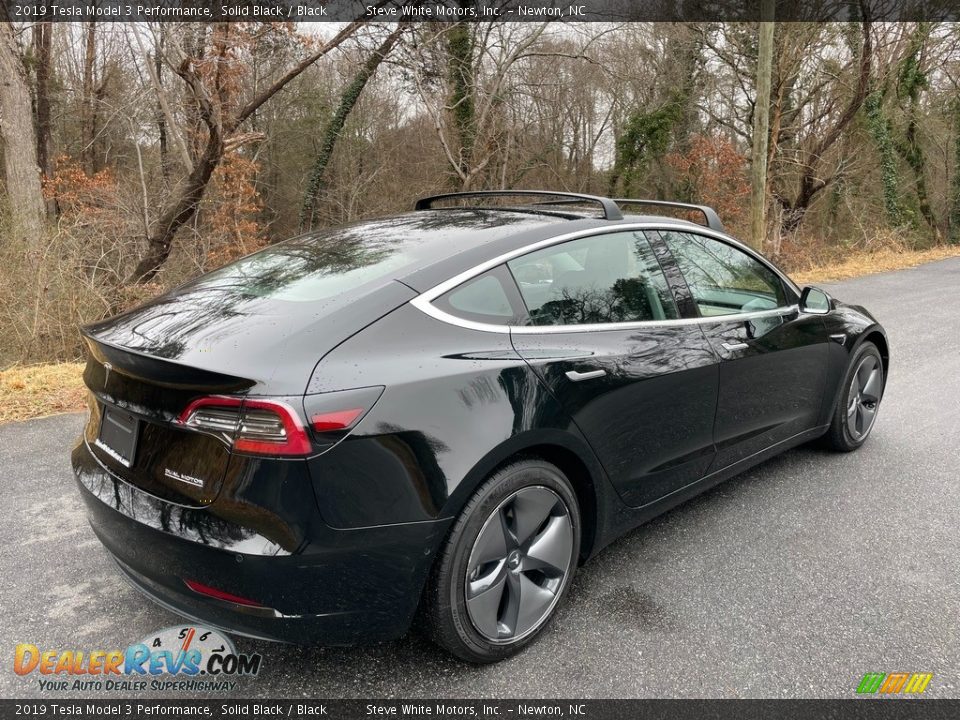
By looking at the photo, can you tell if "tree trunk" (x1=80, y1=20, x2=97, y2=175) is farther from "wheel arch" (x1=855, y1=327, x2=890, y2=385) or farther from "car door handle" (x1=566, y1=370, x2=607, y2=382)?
"car door handle" (x1=566, y1=370, x2=607, y2=382)

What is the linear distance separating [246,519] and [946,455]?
4.12 meters

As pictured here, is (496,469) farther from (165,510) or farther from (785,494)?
(785,494)

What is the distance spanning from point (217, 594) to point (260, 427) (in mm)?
521

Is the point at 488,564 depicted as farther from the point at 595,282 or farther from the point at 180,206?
the point at 180,206

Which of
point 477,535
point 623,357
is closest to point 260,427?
point 477,535

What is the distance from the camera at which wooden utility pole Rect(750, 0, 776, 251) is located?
11.8m

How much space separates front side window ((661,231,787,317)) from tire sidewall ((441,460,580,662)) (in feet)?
4.14

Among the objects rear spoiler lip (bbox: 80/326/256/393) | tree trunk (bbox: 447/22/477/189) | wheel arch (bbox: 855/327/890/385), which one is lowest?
wheel arch (bbox: 855/327/890/385)

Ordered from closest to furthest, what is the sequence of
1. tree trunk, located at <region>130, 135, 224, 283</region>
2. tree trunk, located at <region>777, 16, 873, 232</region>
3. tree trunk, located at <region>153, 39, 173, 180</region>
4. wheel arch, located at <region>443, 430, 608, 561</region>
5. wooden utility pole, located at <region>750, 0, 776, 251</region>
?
wheel arch, located at <region>443, 430, 608, 561</region>, tree trunk, located at <region>153, 39, 173, 180</region>, tree trunk, located at <region>130, 135, 224, 283</region>, wooden utility pole, located at <region>750, 0, 776, 251</region>, tree trunk, located at <region>777, 16, 873, 232</region>

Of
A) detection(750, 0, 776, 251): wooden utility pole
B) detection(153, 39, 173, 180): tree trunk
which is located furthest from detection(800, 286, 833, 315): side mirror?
detection(153, 39, 173, 180): tree trunk

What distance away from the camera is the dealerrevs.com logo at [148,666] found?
2236mm

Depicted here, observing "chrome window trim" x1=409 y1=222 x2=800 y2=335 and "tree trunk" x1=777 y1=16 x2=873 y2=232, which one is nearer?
"chrome window trim" x1=409 y1=222 x2=800 y2=335

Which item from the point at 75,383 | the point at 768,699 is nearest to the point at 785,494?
the point at 768,699

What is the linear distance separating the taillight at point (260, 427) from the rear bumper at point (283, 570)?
7.6 inches
